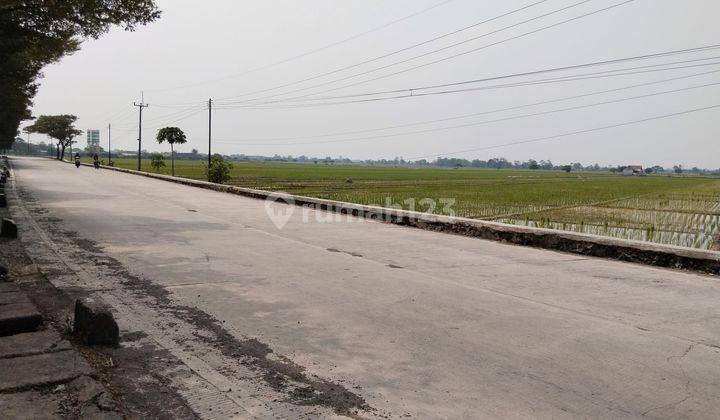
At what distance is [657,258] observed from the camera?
8055 millimetres

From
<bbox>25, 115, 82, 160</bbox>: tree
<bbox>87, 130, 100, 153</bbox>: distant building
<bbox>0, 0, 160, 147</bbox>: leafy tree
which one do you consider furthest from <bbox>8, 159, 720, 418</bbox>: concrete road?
<bbox>87, 130, 100, 153</bbox>: distant building

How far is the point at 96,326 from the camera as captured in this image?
3.79 meters

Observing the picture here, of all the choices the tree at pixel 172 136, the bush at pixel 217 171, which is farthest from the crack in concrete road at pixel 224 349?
the tree at pixel 172 136

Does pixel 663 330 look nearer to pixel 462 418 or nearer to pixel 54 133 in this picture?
pixel 462 418

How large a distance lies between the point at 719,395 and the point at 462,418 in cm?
177

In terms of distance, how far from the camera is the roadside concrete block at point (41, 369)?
296 centimetres

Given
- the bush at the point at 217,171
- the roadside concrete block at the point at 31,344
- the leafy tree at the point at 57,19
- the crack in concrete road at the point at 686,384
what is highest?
the leafy tree at the point at 57,19

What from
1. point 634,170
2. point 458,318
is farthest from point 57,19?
point 634,170

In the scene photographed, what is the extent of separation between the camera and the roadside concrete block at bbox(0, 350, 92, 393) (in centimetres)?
296

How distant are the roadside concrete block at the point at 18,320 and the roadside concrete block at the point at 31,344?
0.13 m

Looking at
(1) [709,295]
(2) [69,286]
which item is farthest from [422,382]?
(1) [709,295]

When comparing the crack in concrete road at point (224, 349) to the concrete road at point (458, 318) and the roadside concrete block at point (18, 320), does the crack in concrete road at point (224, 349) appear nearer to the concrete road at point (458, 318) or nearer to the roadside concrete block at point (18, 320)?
the concrete road at point (458, 318)

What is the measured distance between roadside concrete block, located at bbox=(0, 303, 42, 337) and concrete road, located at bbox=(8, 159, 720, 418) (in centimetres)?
76

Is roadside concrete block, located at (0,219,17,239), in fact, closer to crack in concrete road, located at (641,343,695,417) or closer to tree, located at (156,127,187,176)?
crack in concrete road, located at (641,343,695,417)
